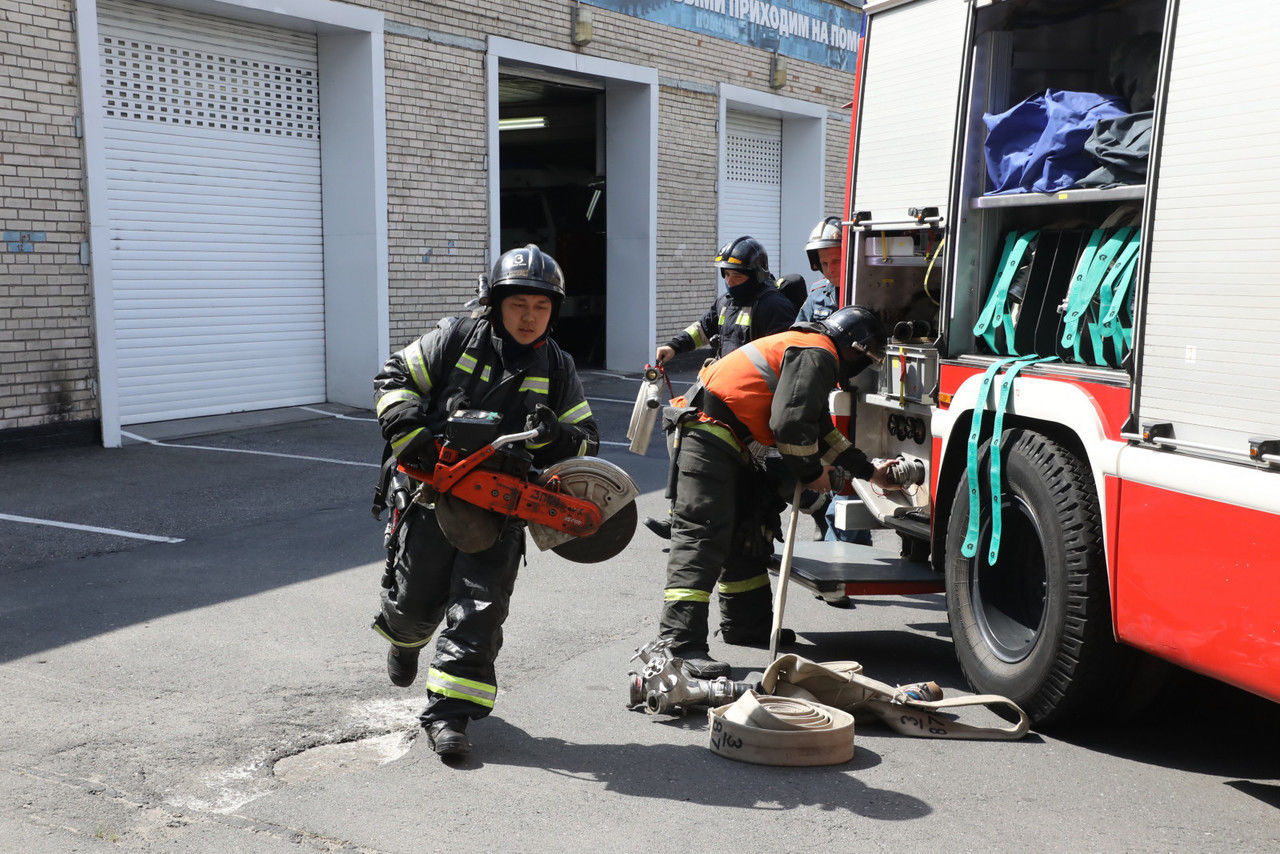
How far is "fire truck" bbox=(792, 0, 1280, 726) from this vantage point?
368cm

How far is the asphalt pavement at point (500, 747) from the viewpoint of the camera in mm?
3717

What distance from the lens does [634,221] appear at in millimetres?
16750

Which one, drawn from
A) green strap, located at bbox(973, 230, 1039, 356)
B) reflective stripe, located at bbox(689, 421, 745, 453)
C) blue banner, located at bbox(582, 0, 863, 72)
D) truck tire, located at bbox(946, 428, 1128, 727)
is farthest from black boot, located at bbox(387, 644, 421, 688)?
blue banner, located at bbox(582, 0, 863, 72)

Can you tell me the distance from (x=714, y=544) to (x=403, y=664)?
1333 mm

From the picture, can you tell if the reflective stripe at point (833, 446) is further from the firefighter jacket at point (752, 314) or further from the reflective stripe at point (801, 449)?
the firefighter jacket at point (752, 314)

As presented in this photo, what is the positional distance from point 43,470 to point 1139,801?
8.04 m

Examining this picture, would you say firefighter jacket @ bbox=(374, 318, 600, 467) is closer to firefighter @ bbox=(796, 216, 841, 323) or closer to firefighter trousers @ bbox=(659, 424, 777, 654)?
firefighter trousers @ bbox=(659, 424, 777, 654)

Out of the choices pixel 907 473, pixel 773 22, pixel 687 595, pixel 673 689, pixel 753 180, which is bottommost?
pixel 673 689

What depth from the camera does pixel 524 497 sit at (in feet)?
14.1

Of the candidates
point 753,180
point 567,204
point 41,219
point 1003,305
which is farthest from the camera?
point 753,180

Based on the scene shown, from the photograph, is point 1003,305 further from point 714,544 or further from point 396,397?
point 396,397

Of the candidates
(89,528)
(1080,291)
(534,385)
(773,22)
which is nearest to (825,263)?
(1080,291)

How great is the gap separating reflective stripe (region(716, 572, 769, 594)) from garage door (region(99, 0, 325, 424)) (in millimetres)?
7265

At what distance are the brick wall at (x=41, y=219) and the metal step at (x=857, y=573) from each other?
22.1ft
